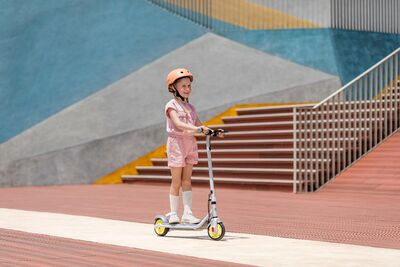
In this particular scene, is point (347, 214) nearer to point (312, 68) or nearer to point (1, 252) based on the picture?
point (1, 252)

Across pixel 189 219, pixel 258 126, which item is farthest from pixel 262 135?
pixel 189 219

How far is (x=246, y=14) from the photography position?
25.9 m

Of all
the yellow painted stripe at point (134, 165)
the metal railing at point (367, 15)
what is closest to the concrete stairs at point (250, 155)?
the yellow painted stripe at point (134, 165)

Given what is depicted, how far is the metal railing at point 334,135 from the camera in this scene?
58.9 ft

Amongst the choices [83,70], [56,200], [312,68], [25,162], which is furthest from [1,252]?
[312,68]

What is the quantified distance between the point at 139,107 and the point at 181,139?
12.4 metres

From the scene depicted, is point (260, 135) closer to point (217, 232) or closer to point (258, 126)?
point (258, 126)

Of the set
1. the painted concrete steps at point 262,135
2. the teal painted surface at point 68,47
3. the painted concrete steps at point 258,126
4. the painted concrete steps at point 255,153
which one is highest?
the teal painted surface at point 68,47

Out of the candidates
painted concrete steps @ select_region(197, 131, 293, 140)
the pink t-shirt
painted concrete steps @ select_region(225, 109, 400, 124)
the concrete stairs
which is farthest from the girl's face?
painted concrete steps @ select_region(197, 131, 293, 140)

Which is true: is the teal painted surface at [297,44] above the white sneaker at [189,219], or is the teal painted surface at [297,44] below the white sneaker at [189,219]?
above

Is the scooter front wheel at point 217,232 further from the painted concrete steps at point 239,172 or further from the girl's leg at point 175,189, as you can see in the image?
the painted concrete steps at point 239,172

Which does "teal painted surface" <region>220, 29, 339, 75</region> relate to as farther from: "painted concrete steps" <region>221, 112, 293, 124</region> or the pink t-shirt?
the pink t-shirt

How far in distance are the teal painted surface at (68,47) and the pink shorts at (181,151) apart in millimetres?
11420

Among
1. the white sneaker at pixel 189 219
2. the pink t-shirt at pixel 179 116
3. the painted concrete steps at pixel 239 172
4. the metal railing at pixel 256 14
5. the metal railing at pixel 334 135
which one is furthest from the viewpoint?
the metal railing at pixel 256 14
